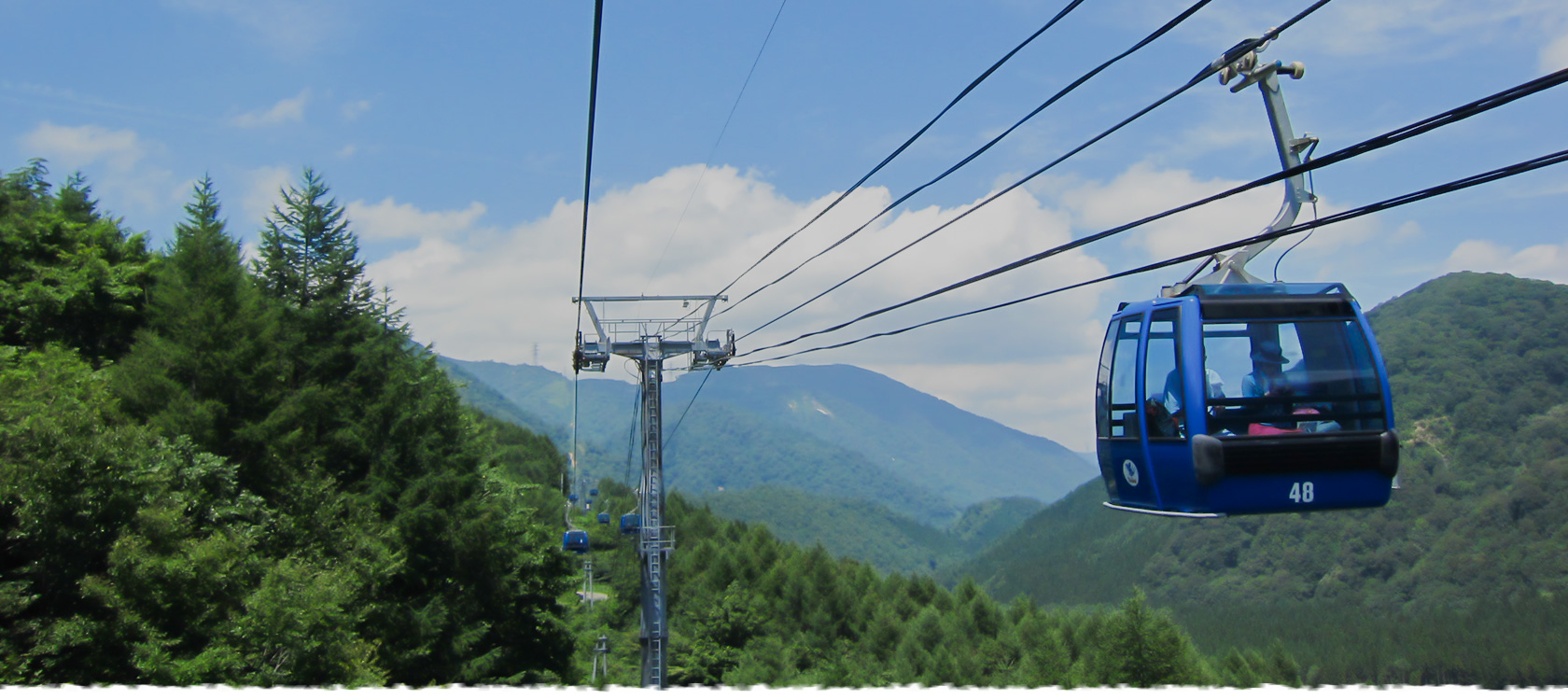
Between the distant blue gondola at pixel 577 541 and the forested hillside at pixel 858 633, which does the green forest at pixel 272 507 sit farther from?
the distant blue gondola at pixel 577 541

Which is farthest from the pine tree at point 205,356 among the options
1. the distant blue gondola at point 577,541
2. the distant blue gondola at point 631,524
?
the distant blue gondola at point 577,541

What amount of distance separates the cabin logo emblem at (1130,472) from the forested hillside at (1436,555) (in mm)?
126671

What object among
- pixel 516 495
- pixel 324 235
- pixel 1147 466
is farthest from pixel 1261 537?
pixel 1147 466

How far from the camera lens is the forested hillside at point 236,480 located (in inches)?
613

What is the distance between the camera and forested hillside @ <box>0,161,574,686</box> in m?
15.6

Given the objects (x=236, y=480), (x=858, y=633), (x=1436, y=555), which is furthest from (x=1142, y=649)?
(x=1436, y=555)

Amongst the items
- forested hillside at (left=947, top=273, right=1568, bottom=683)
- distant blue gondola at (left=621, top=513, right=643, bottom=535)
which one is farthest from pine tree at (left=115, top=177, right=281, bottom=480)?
forested hillside at (left=947, top=273, right=1568, bottom=683)

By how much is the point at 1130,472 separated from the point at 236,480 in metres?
21.7

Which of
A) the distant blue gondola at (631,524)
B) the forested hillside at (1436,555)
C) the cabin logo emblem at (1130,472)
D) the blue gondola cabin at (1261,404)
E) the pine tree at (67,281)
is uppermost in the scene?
the pine tree at (67,281)

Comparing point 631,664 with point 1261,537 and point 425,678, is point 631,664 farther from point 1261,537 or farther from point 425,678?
point 1261,537

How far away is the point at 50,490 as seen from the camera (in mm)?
15391

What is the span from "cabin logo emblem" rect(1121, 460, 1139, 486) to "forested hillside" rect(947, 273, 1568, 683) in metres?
127

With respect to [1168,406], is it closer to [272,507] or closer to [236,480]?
[236,480]

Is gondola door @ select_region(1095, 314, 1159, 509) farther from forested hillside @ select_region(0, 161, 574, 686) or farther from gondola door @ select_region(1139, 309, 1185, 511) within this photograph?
forested hillside @ select_region(0, 161, 574, 686)
